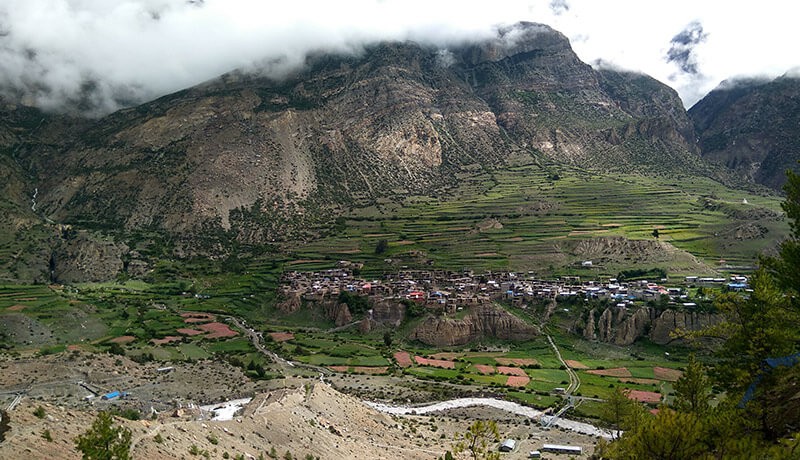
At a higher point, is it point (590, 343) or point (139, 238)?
point (139, 238)

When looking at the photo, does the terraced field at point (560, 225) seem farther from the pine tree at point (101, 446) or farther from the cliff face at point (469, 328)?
the pine tree at point (101, 446)

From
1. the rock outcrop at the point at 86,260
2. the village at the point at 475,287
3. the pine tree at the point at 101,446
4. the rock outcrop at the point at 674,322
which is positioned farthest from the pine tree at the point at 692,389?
the rock outcrop at the point at 86,260

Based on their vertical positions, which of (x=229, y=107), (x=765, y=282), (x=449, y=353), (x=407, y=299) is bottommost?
(x=449, y=353)

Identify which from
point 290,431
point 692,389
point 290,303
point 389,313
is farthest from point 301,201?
point 692,389

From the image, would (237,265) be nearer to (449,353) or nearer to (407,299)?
(407,299)

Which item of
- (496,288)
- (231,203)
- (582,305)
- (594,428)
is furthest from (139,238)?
(594,428)

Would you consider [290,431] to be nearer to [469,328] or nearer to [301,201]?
[469,328]

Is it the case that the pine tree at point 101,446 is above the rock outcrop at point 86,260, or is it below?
above

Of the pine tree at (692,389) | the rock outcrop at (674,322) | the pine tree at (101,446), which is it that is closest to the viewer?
the pine tree at (101,446)
